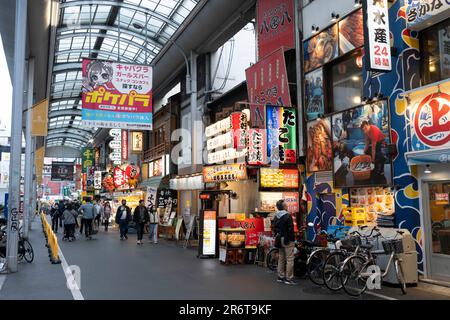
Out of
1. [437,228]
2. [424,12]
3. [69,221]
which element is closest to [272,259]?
[437,228]

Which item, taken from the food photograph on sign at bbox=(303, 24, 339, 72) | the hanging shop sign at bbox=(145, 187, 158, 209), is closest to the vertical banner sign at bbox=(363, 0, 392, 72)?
the food photograph on sign at bbox=(303, 24, 339, 72)

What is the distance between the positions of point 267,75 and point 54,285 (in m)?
9.28

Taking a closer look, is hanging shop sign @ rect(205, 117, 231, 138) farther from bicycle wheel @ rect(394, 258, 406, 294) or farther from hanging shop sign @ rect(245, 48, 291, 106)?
bicycle wheel @ rect(394, 258, 406, 294)

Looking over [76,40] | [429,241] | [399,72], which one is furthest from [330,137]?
[76,40]

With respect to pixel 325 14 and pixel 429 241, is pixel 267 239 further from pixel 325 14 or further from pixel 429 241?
pixel 325 14

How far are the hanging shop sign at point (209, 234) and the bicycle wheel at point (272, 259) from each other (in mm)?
2846

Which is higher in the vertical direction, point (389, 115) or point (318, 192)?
point (389, 115)

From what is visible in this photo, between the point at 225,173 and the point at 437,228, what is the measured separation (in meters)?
8.08

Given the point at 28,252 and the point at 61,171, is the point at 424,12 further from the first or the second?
the point at 61,171

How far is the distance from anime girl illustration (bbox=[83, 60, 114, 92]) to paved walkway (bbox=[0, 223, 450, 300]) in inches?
220

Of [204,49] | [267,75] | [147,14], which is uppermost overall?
[147,14]

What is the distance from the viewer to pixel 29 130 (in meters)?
18.9

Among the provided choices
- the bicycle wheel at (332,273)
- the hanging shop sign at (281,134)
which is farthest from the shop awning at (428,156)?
the hanging shop sign at (281,134)

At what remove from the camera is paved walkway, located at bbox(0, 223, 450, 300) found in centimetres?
833
